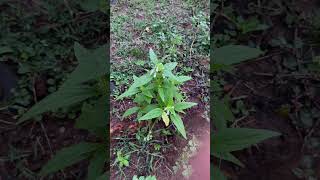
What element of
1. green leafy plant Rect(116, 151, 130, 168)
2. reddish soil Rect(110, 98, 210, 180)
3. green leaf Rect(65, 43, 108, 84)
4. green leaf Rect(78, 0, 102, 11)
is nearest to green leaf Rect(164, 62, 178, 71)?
reddish soil Rect(110, 98, 210, 180)

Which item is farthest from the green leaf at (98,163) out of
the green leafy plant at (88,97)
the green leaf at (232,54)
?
the green leaf at (232,54)

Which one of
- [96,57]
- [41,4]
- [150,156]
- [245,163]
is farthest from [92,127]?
[41,4]

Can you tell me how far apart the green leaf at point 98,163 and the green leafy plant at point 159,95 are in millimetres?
521

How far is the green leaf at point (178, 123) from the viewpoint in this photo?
133cm

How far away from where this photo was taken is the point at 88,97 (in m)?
1.84

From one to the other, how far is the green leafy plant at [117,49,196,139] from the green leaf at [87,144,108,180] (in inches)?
20.5

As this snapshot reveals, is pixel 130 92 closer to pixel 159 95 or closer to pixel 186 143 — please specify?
pixel 159 95

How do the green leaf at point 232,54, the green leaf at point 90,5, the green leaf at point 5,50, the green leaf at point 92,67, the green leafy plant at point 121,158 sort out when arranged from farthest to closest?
the green leaf at point 90,5 → the green leaf at point 5,50 → the green leaf at point 232,54 → the green leaf at point 92,67 → the green leafy plant at point 121,158

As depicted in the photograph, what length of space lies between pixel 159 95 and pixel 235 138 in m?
0.52

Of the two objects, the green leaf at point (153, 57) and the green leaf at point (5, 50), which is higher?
the green leaf at point (5, 50)

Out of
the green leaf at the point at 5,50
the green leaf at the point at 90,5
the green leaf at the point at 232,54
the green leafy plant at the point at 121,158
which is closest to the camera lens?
the green leafy plant at the point at 121,158

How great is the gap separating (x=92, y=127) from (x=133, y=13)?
1.89ft

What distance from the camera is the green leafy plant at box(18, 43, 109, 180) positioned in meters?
1.75

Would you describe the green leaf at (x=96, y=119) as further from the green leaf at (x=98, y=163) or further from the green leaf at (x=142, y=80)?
the green leaf at (x=142, y=80)
